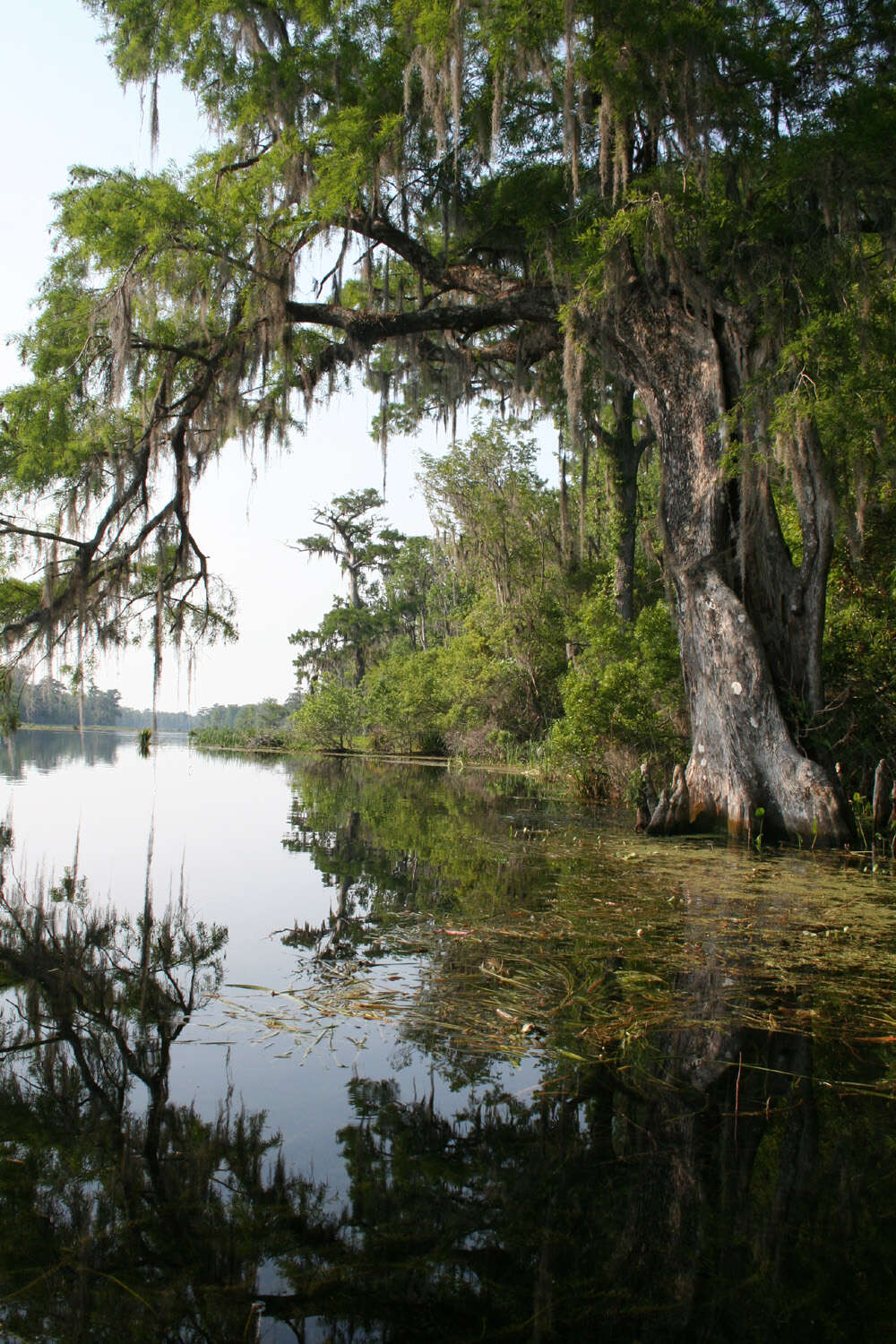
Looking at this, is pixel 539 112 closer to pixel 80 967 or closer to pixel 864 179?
pixel 864 179

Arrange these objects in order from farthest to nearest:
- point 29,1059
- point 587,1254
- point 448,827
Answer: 1. point 448,827
2. point 29,1059
3. point 587,1254

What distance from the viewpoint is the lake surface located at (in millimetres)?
1602

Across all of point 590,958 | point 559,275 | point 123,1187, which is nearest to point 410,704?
point 559,275

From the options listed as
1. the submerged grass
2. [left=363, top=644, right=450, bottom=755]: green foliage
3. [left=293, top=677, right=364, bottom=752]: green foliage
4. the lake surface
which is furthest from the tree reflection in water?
[left=293, top=677, right=364, bottom=752]: green foliage

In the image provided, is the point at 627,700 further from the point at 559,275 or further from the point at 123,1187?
the point at 123,1187

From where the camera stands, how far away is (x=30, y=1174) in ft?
6.53

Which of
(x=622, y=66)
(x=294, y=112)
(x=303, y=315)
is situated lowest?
(x=303, y=315)

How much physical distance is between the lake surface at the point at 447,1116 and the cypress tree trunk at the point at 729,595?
308 cm

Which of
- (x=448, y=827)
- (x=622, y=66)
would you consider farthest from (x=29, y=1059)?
(x=622, y=66)

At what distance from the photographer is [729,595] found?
28.9 feet

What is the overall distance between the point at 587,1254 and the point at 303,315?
34.3 feet

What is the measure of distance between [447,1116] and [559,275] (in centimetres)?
947

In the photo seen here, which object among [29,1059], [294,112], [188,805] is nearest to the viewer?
[29,1059]

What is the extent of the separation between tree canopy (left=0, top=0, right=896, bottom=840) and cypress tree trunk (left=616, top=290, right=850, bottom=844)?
0.10 feet
